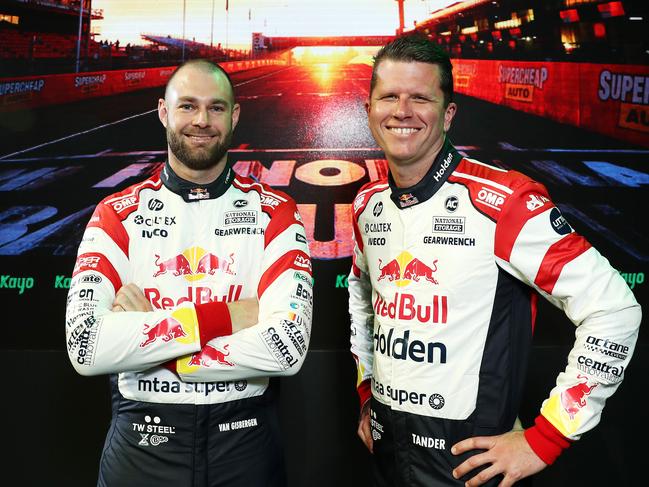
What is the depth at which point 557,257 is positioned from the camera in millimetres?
1499

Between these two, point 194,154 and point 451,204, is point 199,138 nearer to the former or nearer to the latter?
point 194,154

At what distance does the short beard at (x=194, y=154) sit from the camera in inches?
71.9

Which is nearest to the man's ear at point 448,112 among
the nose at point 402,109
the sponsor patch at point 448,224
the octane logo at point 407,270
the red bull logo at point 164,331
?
the nose at point 402,109

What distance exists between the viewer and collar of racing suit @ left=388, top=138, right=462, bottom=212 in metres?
1.68

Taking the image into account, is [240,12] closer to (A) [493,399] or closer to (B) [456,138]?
(B) [456,138]

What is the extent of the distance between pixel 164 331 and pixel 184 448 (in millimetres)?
393

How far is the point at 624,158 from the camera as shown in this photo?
354cm

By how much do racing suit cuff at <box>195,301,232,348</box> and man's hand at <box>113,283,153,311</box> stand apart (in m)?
0.18

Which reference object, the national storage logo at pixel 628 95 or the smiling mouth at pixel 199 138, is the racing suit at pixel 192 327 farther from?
the national storage logo at pixel 628 95

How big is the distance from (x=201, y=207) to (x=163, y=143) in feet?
6.25

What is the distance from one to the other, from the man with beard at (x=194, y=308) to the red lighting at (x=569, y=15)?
2.46 meters

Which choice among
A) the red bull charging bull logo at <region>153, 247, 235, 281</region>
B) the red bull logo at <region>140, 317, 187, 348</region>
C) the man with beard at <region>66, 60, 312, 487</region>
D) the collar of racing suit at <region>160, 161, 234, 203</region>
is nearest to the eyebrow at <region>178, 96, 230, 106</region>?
the man with beard at <region>66, 60, 312, 487</region>

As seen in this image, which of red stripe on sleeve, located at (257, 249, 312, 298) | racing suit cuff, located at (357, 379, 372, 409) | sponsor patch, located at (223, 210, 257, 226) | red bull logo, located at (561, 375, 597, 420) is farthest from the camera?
racing suit cuff, located at (357, 379, 372, 409)

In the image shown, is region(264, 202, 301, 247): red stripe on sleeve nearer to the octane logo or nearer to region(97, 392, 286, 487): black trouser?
the octane logo
